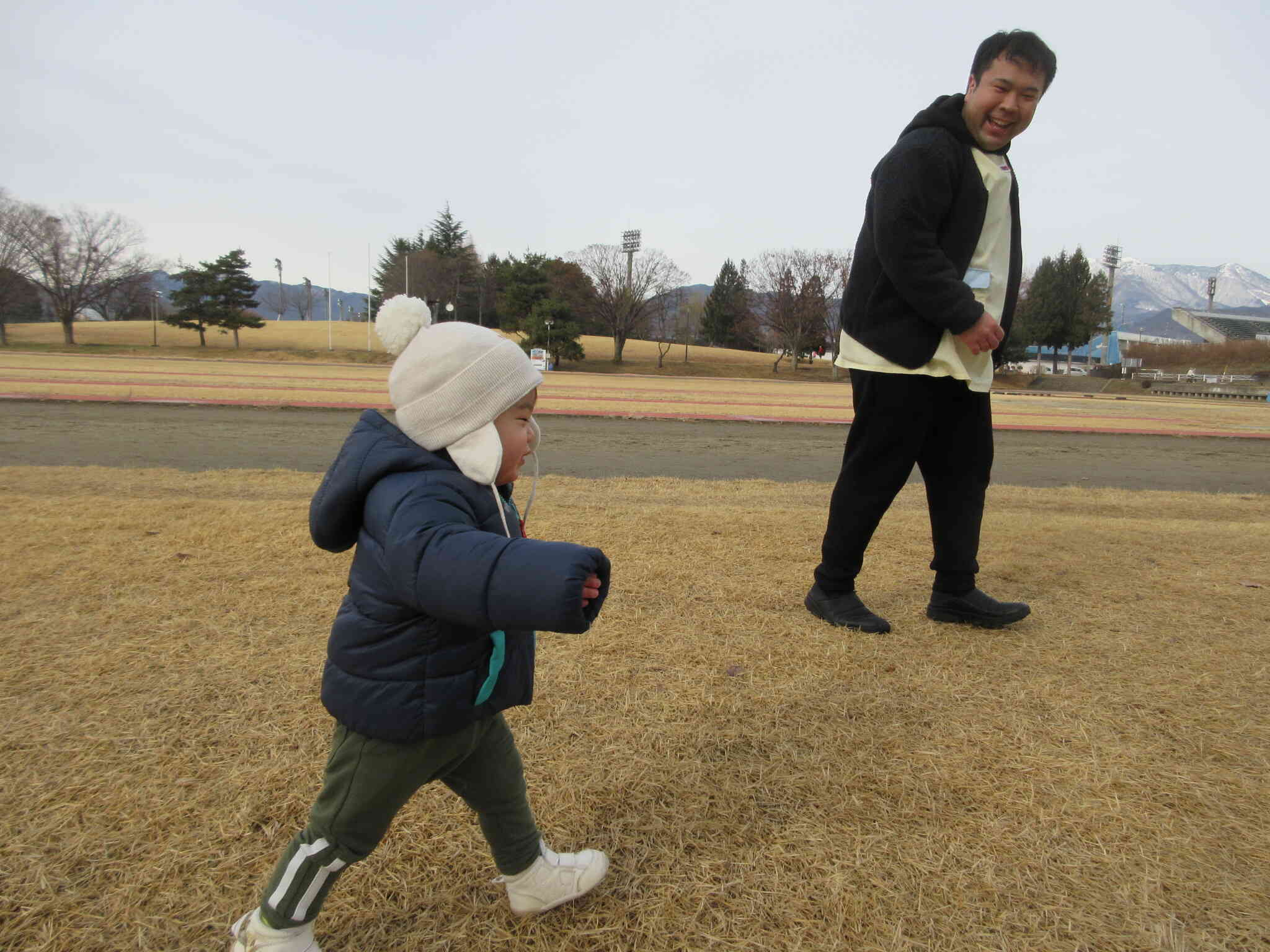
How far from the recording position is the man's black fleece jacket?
2.60 meters

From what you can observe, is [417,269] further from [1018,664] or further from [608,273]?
[1018,664]

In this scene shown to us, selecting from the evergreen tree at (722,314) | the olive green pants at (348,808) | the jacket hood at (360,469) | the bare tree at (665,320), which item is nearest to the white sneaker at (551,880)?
the olive green pants at (348,808)

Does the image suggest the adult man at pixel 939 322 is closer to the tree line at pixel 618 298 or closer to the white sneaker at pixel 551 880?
the white sneaker at pixel 551 880

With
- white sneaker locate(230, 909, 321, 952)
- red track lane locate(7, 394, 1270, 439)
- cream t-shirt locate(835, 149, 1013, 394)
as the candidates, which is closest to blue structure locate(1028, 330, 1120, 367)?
red track lane locate(7, 394, 1270, 439)

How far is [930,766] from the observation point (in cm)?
198

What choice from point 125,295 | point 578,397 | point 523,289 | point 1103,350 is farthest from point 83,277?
point 1103,350

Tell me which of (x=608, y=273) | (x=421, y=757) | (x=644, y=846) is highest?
(x=608, y=273)

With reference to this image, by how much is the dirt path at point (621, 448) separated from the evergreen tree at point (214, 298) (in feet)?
144

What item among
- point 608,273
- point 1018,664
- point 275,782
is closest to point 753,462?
point 1018,664

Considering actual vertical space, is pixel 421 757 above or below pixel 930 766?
above

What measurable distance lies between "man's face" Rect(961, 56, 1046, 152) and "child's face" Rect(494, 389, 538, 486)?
2204 millimetres

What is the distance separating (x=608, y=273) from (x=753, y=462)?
161 ft

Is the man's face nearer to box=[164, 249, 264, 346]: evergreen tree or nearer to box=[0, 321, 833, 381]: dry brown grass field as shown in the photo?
box=[0, 321, 833, 381]: dry brown grass field

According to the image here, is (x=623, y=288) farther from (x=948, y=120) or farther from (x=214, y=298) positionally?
(x=948, y=120)
